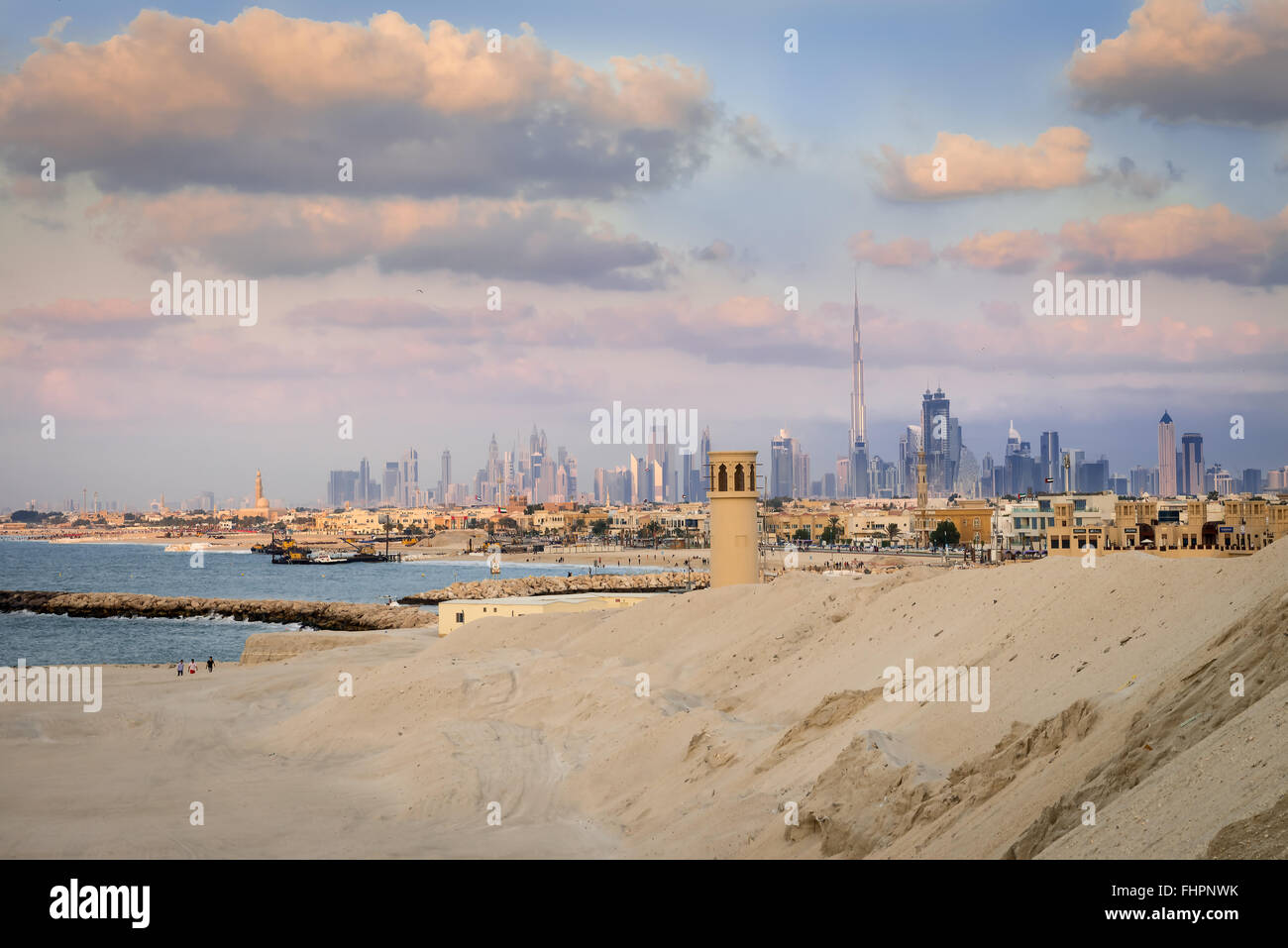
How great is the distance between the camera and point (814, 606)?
3148 centimetres

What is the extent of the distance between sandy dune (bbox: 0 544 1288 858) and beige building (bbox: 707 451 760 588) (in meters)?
4.14

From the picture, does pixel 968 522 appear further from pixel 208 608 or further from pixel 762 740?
pixel 762 740

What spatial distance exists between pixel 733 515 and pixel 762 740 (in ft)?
65.5

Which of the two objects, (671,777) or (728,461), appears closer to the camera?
(671,777)

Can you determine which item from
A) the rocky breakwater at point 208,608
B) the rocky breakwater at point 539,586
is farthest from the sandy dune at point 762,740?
the rocky breakwater at point 539,586

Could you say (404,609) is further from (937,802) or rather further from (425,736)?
(937,802)

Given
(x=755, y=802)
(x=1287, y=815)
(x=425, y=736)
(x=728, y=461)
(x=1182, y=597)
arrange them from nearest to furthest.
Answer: (x=1287, y=815) < (x=755, y=802) < (x=1182, y=597) < (x=425, y=736) < (x=728, y=461)

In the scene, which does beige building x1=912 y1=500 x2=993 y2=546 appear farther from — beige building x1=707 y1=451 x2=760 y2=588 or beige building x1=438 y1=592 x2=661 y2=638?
beige building x1=707 y1=451 x2=760 y2=588

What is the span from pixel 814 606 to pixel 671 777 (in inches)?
433

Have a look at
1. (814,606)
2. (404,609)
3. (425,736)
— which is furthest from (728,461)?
(404,609)

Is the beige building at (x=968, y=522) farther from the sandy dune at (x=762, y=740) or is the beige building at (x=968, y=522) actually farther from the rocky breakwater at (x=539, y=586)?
the sandy dune at (x=762, y=740)

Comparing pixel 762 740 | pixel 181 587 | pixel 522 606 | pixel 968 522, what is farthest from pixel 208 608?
pixel 968 522

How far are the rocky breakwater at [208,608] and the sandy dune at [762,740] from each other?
3823 cm
